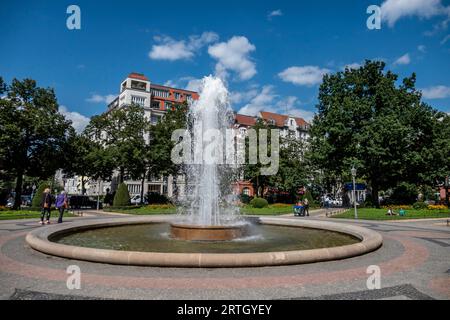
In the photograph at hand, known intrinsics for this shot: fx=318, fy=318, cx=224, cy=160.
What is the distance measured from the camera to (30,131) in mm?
37719

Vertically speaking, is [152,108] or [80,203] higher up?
[152,108]

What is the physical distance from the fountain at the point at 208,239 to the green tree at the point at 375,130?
70.4 feet

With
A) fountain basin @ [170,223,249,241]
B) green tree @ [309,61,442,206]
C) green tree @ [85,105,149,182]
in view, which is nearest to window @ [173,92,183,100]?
green tree @ [85,105,149,182]

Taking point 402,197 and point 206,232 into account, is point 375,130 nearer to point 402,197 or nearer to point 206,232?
point 402,197

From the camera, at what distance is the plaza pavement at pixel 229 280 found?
5953 mm

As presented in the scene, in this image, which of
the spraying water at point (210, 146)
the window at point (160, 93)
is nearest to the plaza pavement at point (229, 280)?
the spraying water at point (210, 146)

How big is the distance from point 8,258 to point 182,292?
6195 mm

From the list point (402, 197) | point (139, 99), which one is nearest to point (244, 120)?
point (139, 99)

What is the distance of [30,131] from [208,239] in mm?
34347

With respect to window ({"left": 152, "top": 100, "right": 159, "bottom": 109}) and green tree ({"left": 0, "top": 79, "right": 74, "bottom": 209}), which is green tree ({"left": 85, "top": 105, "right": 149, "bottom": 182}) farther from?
window ({"left": 152, "top": 100, "right": 159, "bottom": 109})

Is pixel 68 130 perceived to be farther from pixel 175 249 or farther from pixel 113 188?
pixel 175 249

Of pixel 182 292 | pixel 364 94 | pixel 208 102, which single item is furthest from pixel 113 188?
pixel 182 292

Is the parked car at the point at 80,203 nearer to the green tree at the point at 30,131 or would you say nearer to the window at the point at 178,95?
the green tree at the point at 30,131

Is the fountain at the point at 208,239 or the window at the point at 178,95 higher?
the window at the point at 178,95
